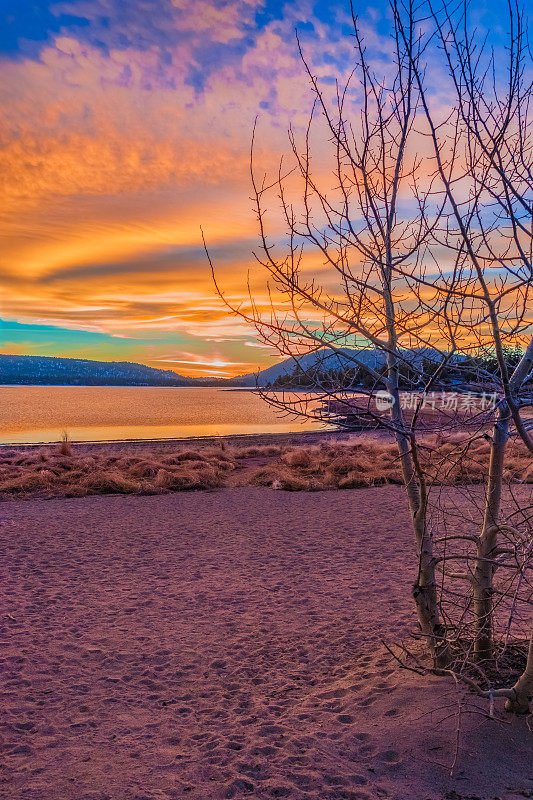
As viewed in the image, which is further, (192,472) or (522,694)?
(192,472)

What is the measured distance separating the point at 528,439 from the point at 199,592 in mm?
5289

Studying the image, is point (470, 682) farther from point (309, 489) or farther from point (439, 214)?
point (309, 489)

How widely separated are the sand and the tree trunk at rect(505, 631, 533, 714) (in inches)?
2.8

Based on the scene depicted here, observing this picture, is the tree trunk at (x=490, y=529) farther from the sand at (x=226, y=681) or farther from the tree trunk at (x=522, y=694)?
the sand at (x=226, y=681)

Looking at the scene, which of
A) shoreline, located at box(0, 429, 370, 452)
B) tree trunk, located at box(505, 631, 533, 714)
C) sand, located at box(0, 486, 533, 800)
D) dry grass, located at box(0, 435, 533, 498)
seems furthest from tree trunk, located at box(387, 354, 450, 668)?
shoreline, located at box(0, 429, 370, 452)

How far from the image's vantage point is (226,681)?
492 cm

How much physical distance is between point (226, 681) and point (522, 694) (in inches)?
94.5

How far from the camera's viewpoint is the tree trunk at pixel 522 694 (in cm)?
348

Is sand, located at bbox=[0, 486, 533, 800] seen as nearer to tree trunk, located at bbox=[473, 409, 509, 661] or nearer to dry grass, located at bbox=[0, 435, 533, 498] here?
tree trunk, located at bbox=[473, 409, 509, 661]

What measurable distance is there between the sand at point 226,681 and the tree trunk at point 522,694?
2.8 inches

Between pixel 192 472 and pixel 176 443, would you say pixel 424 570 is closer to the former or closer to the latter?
pixel 192 472

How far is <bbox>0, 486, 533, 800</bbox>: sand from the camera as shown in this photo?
3342mm

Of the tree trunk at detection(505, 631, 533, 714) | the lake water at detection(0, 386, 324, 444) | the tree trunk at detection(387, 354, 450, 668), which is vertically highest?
the tree trunk at detection(387, 354, 450, 668)

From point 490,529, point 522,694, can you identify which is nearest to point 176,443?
point 490,529
